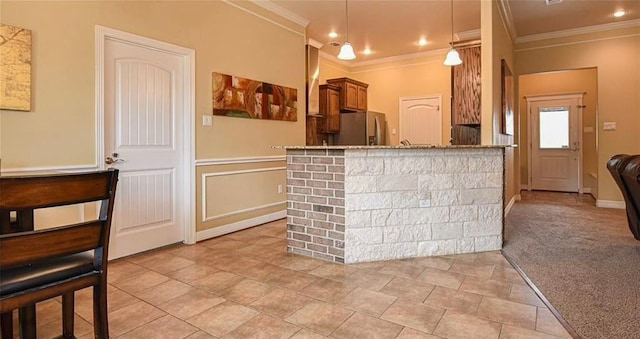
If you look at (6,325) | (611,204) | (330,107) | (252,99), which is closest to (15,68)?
(6,325)

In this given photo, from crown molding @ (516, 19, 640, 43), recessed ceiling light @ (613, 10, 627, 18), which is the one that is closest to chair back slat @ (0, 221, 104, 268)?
recessed ceiling light @ (613, 10, 627, 18)

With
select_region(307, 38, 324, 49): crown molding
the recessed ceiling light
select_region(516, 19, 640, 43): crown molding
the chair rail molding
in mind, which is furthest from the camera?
select_region(307, 38, 324, 49): crown molding

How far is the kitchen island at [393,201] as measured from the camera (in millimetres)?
2980

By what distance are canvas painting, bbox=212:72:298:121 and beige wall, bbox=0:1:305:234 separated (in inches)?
3.2

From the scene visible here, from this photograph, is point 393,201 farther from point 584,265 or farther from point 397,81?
point 397,81

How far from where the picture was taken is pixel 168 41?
11.0 feet

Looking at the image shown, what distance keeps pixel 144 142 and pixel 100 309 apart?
1.95 metres

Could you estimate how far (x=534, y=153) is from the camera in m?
7.91

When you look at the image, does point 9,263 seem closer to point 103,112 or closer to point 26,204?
point 26,204

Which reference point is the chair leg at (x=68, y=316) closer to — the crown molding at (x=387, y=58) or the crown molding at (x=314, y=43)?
the crown molding at (x=314, y=43)

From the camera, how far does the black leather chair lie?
2926 mm

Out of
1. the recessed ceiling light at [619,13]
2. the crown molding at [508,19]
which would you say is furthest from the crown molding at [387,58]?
the recessed ceiling light at [619,13]

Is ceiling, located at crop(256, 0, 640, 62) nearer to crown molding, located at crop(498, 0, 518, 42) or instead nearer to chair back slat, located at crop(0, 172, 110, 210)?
crown molding, located at crop(498, 0, 518, 42)

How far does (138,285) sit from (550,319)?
8.62ft
